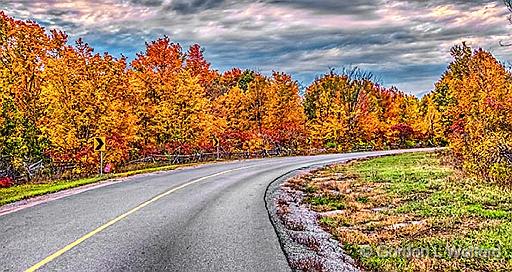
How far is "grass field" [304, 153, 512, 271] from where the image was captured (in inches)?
328

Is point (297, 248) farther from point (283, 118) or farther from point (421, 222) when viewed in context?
point (283, 118)

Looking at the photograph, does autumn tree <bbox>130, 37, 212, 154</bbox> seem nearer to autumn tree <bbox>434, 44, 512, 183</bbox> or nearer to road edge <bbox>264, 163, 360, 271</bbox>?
autumn tree <bbox>434, 44, 512, 183</bbox>

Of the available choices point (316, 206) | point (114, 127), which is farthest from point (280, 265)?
point (114, 127)

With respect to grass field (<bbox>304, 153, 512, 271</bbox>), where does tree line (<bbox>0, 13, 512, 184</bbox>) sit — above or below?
above

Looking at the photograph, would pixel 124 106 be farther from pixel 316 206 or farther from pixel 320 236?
pixel 320 236

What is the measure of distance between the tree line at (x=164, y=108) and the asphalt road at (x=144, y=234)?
10.5 metres

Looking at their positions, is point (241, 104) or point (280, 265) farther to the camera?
point (241, 104)

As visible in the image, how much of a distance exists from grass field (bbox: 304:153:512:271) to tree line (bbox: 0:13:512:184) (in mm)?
3145

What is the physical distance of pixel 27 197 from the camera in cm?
1647

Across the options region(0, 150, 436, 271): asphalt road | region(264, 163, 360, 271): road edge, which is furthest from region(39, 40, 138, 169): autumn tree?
region(264, 163, 360, 271): road edge

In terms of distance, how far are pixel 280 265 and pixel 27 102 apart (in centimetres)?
2838

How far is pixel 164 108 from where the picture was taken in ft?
121

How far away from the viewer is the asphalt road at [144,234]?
7.84 metres

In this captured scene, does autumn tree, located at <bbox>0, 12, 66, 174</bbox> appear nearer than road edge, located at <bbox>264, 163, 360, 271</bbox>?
No
